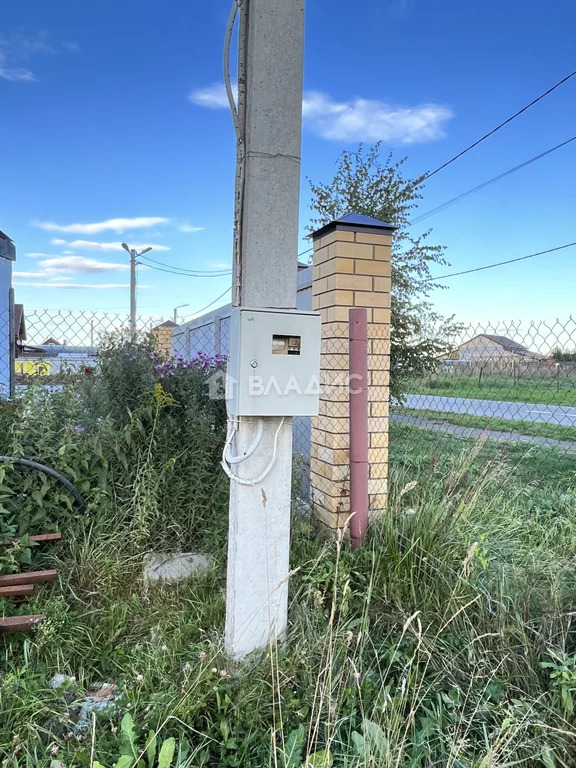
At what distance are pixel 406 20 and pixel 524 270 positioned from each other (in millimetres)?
9269

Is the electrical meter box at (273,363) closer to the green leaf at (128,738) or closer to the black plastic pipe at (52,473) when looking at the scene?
the green leaf at (128,738)

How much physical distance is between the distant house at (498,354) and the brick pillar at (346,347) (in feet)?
2.62

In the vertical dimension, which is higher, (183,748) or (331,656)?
(331,656)

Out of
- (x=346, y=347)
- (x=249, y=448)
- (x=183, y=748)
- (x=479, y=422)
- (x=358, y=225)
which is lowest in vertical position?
(x=183, y=748)

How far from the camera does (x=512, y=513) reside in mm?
Answer: 2682

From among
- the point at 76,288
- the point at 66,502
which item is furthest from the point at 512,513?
the point at 76,288

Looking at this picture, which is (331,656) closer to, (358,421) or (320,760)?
(320,760)

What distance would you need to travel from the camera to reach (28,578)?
203 centimetres

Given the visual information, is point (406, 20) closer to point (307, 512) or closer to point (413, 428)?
point (413, 428)

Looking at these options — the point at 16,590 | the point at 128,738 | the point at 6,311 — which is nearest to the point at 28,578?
the point at 16,590

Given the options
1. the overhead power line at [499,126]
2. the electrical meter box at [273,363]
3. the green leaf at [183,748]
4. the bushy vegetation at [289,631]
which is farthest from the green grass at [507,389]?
the overhead power line at [499,126]

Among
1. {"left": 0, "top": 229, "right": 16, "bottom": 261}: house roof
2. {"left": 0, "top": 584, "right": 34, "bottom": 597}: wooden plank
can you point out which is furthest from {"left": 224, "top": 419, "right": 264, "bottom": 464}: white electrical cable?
{"left": 0, "top": 229, "right": 16, "bottom": 261}: house roof

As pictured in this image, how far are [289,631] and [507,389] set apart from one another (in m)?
2.38

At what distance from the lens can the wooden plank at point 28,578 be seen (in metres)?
1.99
